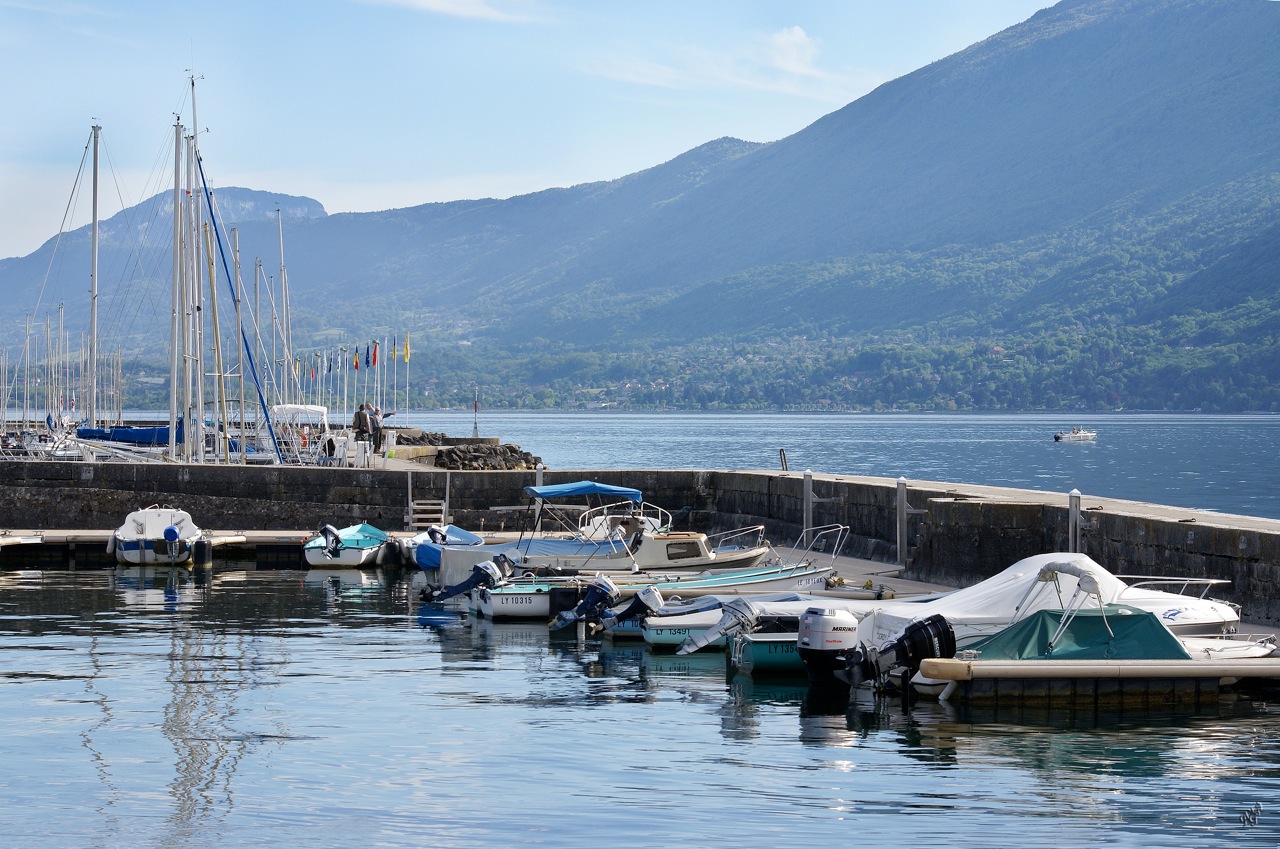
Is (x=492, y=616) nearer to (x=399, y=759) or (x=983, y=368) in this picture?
(x=399, y=759)

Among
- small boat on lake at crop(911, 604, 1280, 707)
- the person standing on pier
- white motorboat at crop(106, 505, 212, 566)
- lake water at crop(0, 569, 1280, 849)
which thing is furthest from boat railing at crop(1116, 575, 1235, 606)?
the person standing on pier

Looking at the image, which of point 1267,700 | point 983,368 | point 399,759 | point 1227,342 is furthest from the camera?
point 983,368

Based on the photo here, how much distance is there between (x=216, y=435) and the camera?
39.5 meters

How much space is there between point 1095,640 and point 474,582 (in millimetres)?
9623

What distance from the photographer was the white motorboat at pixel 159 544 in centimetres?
2841

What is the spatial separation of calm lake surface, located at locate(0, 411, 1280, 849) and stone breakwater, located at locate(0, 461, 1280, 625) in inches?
128

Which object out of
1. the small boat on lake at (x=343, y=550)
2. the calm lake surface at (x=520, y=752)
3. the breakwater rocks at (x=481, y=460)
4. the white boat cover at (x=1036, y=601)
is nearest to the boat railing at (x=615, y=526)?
the calm lake surface at (x=520, y=752)

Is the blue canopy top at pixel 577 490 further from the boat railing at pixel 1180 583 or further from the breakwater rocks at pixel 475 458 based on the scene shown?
the breakwater rocks at pixel 475 458

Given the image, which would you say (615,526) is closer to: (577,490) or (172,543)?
(577,490)

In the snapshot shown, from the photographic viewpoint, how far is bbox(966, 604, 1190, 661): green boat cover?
14758 mm

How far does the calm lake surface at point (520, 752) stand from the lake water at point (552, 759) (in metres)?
0.03

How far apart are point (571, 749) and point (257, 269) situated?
178 feet

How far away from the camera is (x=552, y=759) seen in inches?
504

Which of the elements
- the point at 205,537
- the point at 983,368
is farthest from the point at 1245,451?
the point at 983,368
